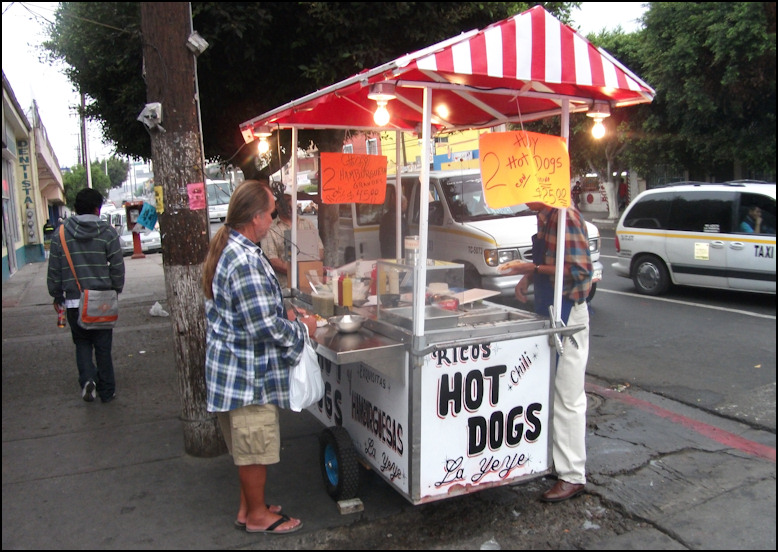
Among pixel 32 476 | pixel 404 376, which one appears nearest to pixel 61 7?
pixel 32 476

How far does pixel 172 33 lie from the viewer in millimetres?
3975

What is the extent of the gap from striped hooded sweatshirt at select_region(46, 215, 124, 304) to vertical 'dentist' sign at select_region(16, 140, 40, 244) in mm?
17697

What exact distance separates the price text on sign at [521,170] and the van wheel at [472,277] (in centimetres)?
444

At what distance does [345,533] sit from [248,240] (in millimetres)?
1667

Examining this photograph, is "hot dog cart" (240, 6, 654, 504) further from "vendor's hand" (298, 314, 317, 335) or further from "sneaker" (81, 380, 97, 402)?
"sneaker" (81, 380, 97, 402)

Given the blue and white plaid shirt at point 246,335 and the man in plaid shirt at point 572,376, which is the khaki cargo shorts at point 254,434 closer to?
the blue and white plaid shirt at point 246,335

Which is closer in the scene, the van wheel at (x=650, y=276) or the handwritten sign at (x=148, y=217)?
the handwritten sign at (x=148, y=217)

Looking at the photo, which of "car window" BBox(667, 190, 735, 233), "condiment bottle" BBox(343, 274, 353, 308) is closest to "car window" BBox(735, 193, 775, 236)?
"car window" BBox(667, 190, 735, 233)

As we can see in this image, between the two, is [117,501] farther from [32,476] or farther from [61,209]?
[61,209]

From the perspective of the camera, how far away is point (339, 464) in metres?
3.52

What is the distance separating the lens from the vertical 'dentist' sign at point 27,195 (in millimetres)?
20453

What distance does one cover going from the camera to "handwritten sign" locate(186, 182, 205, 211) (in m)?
4.02

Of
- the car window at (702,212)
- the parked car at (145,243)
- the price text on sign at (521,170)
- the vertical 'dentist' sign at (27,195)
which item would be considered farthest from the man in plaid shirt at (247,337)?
the parked car at (145,243)

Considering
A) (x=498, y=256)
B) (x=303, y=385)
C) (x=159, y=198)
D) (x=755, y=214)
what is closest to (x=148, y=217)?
(x=159, y=198)
